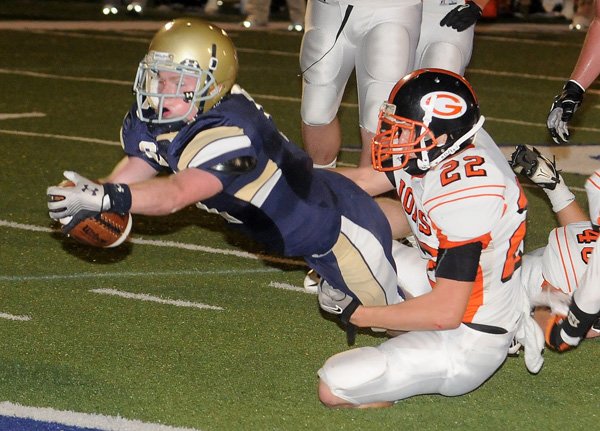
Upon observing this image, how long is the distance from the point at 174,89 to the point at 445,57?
214 centimetres

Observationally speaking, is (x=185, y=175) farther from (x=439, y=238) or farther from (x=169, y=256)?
(x=169, y=256)

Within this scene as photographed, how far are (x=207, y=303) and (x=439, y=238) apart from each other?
1.39 m

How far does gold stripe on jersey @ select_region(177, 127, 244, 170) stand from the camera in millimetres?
3369

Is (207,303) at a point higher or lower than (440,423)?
lower

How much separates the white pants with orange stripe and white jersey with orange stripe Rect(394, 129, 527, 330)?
82 mm

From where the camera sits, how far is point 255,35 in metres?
13.1

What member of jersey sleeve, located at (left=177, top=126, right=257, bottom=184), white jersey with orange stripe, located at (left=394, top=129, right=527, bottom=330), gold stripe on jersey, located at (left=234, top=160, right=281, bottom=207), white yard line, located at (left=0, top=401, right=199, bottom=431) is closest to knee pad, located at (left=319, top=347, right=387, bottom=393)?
white jersey with orange stripe, located at (left=394, top=129, right=527, bottom=330)

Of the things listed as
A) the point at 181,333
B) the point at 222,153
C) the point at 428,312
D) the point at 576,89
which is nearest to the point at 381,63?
the point at 576,89

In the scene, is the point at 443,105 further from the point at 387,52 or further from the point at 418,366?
the point at 387,52

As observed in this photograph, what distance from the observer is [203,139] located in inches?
133

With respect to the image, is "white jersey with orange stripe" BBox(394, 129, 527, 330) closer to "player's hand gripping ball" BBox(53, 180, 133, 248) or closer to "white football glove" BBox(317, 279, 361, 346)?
"white football glove" BBox(317, 279, 361, 346)

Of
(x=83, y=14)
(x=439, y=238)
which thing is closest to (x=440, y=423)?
(x=439, y=238)

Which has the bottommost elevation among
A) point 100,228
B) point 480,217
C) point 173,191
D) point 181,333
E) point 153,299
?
point 153,299

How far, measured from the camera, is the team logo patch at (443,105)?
3.59m
